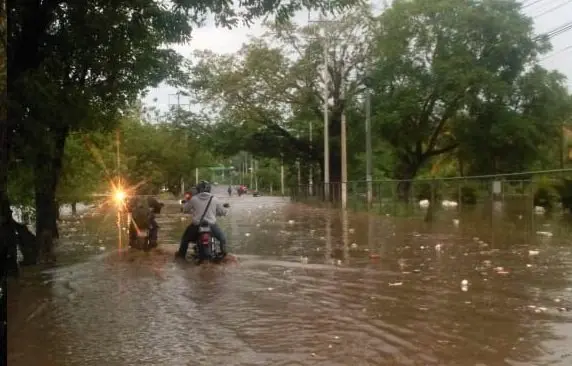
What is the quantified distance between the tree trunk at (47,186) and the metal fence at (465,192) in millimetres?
10307

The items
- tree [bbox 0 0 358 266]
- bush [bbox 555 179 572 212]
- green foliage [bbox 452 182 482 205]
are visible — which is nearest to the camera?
tree [bbox 0 0 358 266]

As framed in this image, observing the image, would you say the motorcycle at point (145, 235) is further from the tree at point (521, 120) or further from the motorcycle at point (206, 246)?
the tree at point (521, 120)

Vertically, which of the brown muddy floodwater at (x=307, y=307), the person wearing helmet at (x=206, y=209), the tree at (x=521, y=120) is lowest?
the brown muddy floodwater at (x=307, y=307)

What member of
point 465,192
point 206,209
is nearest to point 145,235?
point 206,209

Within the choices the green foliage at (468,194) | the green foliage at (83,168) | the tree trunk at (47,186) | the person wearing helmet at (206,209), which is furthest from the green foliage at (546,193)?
the tree trunk at (47,186)

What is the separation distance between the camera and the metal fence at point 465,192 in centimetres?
1702

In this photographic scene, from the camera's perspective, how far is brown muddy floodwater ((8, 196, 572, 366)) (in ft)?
20.6

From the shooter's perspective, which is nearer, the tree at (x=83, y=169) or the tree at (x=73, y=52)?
the tree at (x=73, y=52)

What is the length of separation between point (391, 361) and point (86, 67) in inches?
309

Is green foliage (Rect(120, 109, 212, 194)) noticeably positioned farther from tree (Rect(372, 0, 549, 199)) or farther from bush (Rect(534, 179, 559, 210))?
bush (Rect(534, 179, 559, 210))

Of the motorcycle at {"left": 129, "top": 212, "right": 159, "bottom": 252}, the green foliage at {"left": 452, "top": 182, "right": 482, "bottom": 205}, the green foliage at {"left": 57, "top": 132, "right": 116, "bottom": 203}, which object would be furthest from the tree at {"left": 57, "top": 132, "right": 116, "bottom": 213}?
the green foliage at {"left": 452, "top": 182, "right": 482, "bottom": 205}

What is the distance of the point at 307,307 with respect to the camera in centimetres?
830

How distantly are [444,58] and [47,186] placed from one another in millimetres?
23009

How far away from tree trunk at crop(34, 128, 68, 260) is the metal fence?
1031 centimetres
